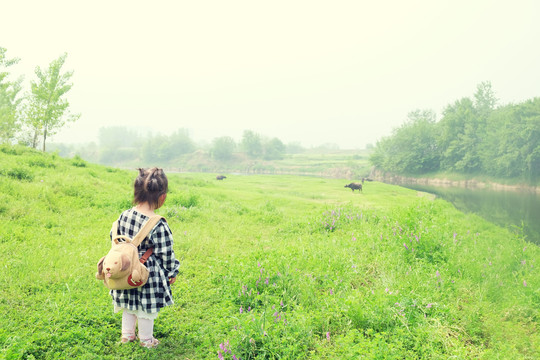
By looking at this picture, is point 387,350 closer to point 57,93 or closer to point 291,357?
point 291,357

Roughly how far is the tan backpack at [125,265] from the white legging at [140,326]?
0.72 meters

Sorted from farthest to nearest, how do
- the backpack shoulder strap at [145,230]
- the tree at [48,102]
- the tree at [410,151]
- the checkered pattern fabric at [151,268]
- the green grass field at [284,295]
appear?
the tree at [410,151], the tree at [48,102], the green grass field at [284,295], the checkered pattern fabric at [151,268], the backpack shoulder strap at [145,230]

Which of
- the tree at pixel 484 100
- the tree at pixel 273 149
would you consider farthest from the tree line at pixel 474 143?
the tree at pixel 273 149

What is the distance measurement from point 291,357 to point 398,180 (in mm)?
74985

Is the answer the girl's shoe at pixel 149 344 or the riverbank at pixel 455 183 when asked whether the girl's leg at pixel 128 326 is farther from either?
the riverbank at pixel 455 183

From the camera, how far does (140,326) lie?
4.41m

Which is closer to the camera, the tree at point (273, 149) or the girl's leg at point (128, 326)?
the girl's leg at point (128, 326)

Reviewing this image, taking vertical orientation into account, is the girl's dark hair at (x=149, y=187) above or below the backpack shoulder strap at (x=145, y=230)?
above

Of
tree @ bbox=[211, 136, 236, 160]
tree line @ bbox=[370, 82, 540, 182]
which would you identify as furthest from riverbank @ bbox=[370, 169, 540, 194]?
tree @ bbox=[211, 136, 236, 160]

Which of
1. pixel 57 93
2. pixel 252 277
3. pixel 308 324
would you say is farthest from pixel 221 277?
pixel 57 93

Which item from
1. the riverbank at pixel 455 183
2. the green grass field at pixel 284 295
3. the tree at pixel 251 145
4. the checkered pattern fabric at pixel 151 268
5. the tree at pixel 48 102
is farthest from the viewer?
the tree at pixel 251 145

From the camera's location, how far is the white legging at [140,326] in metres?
4.40

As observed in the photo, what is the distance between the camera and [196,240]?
30.8 feet

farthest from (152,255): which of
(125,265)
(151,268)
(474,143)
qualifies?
(474,143)
